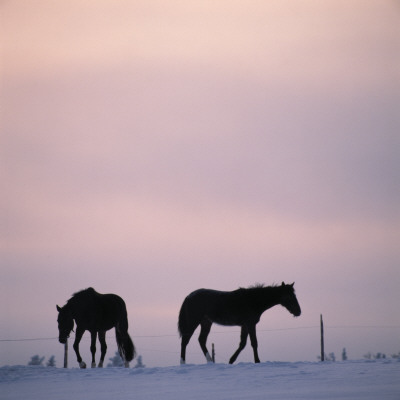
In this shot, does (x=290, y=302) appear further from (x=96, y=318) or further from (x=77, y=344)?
(x=77, y=344)

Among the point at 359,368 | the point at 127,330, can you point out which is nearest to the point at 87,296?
the point at 127,330

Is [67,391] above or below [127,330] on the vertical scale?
below

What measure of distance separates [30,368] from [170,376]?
4.65 metres

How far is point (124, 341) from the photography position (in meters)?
21.2

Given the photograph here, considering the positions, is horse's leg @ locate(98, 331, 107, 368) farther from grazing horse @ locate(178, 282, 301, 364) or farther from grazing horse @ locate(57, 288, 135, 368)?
grazing horse @ locate(178, 282, 301, 364)

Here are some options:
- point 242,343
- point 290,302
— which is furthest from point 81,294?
point 290,302

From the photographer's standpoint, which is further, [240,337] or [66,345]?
[66,345]

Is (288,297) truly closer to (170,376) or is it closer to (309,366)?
(309,366)

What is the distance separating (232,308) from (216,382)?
4945 millimetres

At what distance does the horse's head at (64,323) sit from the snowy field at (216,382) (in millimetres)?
2357

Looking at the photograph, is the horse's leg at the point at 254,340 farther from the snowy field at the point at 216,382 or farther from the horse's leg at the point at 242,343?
the snowy field at the point at 216,382

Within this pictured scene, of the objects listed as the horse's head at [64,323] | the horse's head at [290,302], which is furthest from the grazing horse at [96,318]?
the horse's head at [290,302]

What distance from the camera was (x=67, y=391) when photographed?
15180 mm

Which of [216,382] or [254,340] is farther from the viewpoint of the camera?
[254,340]
